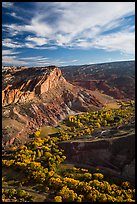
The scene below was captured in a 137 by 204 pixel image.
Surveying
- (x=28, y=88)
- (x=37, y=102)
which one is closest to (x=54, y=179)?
(x=37, y=102)

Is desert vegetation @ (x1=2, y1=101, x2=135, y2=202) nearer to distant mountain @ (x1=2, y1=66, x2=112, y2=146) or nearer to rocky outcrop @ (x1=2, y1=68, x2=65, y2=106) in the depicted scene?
distant mountain @ (x1=2, y1=66, x2=112, y2=146)

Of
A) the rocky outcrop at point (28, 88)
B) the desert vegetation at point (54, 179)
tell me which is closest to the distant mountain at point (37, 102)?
the rocky outcrop at point (28, 88)

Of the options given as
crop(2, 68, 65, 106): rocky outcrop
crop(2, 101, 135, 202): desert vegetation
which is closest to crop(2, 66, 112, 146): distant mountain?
crop(2, 68, 65, 106): rocky outcrop

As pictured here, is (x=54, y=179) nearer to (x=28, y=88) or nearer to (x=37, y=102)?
(x=37, y=102)

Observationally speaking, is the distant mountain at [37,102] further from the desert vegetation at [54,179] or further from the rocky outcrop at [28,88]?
the desert vegetation at [54,179]

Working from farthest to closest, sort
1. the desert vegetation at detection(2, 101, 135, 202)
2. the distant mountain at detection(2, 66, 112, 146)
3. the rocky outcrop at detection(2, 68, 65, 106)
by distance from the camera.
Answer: the rocky outcrop at detection(2, 68, 65, 106), the distant mountain at detection(2, 66, 112, 146), the desert vegetation at detection(2, 101, 135, 202)

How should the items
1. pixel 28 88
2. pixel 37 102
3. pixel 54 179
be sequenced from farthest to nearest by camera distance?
1. pixel 28 88
2. pixel 37 102
3. pixel 54 179

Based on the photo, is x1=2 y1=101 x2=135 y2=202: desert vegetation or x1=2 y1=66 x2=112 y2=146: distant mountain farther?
x1=2 y1=66 x2=112 y2=146: distant mountain

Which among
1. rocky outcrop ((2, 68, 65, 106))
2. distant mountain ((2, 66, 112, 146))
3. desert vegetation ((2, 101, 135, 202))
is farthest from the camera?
rocky outcrop ((2, 68, 65, 106))

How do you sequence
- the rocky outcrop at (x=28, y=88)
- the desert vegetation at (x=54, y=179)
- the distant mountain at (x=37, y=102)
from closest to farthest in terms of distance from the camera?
the desert vegetation at (x=54, y=179) < the distant mountain at (x=37, y=102) < the rocky outcrop at (x=28, y=88)
